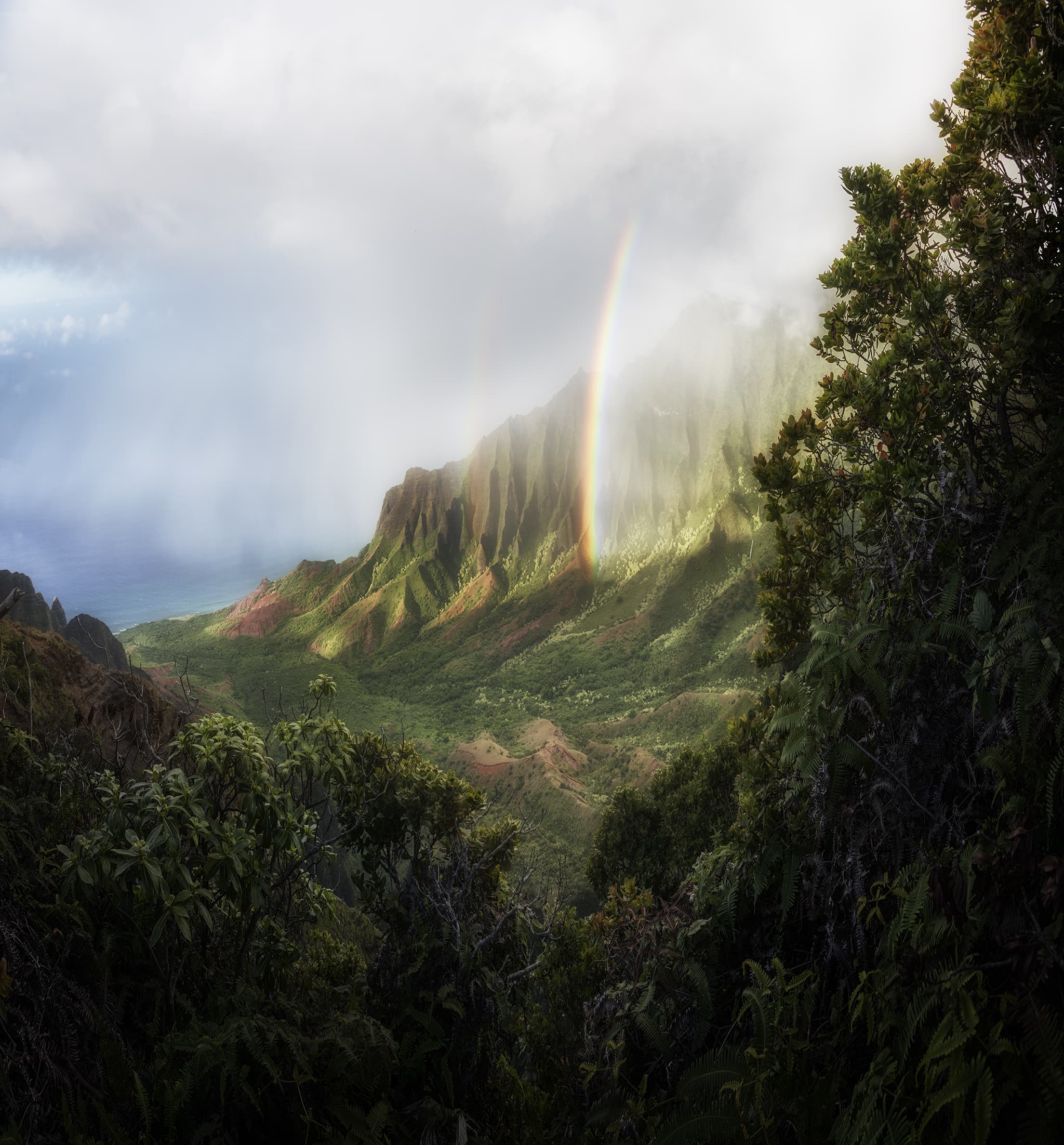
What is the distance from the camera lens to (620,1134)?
139 inches

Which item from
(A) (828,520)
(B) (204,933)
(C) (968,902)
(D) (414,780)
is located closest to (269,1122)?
(B) (204,933)

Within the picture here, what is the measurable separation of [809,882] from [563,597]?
354 feet

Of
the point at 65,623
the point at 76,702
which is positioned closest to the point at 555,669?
the point at 65,623

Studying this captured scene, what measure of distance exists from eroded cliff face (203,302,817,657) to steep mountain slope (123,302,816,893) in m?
0.45

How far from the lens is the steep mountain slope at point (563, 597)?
194ft

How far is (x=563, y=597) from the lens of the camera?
111 m

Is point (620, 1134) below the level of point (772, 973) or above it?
below

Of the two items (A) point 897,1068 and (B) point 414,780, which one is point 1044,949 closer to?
(A) point 897,1068

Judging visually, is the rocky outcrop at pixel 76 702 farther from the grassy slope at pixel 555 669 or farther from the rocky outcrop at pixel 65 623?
the rocky outcrop at pixel 65 623

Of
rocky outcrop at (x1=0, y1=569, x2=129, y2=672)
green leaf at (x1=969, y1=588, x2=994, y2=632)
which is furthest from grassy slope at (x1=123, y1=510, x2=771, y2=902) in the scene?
green leaf at (x1=969, y1=588, x2=994, y2=632)

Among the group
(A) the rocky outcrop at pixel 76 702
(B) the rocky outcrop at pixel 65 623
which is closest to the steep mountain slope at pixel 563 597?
(B) the rocky outcrop at pixel 65 623

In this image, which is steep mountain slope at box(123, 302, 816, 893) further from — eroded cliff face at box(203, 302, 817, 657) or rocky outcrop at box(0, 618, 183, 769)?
rocky outcrop at box(0, 618, 183, 769)

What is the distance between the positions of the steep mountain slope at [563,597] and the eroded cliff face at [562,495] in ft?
1.46

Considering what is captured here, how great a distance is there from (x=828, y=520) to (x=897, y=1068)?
496cm
